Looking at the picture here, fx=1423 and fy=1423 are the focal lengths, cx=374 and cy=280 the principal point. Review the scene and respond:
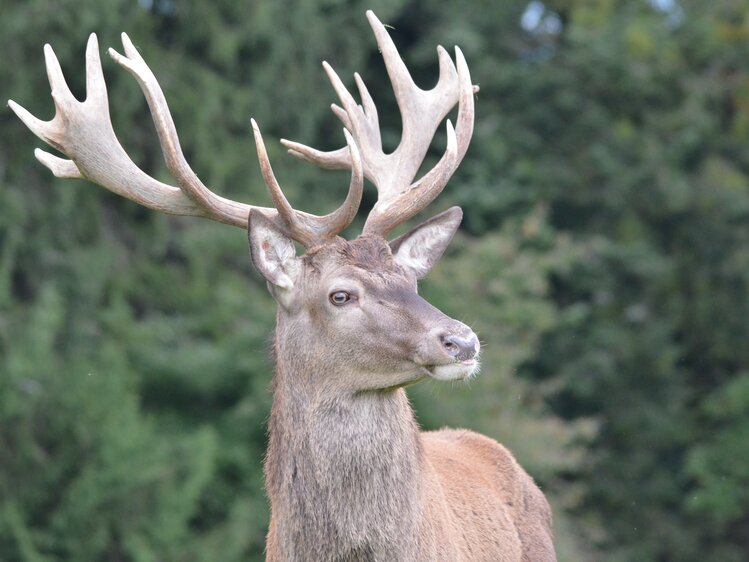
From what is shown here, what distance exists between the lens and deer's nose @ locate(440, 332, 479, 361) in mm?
5164

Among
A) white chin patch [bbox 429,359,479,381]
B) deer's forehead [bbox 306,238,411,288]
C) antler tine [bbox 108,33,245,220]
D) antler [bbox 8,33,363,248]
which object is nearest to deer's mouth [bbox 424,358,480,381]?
white chin patch [bbox 429,359,479,381]

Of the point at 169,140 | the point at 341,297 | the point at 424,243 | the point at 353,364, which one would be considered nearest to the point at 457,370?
the point at 353,364

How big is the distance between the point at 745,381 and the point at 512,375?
11.5 feet

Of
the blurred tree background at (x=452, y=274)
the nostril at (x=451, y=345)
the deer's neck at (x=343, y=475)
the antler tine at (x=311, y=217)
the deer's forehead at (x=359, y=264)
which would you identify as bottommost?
the deer's neck at (x=343, y=475)

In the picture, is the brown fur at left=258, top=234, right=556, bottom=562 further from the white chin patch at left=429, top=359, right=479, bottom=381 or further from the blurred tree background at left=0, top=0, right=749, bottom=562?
the blurred tree background at left=0, top=0, right=749, bottom=562

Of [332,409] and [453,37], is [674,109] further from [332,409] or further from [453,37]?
[332,409]

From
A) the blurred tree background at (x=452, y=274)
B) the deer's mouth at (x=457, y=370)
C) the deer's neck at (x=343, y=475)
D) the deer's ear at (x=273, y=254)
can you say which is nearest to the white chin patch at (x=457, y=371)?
the deer's mouth at (x=457, y=370)

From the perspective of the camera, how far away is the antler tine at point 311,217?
5.59 m

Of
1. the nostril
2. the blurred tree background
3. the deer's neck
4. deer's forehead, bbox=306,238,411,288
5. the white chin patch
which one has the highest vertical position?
the blurred tree background

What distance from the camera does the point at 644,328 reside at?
18.8 meters

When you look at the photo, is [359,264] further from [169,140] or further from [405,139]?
[405,139]

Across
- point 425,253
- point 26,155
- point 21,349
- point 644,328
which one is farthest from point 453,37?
point 425,253

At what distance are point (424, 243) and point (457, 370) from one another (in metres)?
0.92

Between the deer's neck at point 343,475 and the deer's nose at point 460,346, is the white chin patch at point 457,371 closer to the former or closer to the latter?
the deer's nose at point 460,346
